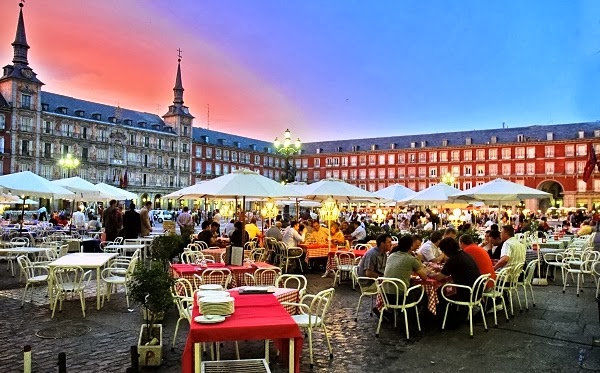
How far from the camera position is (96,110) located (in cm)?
5422

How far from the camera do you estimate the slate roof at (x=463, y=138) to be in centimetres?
5453

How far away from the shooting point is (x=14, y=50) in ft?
149

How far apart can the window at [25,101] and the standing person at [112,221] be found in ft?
130

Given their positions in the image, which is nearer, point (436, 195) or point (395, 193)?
point (436, 195)

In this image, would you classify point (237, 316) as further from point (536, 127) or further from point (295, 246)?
point (536, 127)

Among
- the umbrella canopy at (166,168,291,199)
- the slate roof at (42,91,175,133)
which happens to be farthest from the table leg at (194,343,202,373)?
the slate roof at (42,91,175,133)

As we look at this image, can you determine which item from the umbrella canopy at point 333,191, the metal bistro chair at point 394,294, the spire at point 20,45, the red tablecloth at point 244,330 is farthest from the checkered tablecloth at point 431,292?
the spire at point 20,45

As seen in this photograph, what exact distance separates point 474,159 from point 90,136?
154 feet

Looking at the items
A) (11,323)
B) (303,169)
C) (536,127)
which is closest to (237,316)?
(11,323)

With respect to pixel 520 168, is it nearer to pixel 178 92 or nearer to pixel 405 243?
pixel 178 92

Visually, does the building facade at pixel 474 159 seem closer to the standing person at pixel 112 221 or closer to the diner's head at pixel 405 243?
the standing person at pixel 112 221

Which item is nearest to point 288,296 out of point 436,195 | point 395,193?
point 436,195

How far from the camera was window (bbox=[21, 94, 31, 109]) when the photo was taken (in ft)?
148

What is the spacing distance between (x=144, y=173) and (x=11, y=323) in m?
54.0
